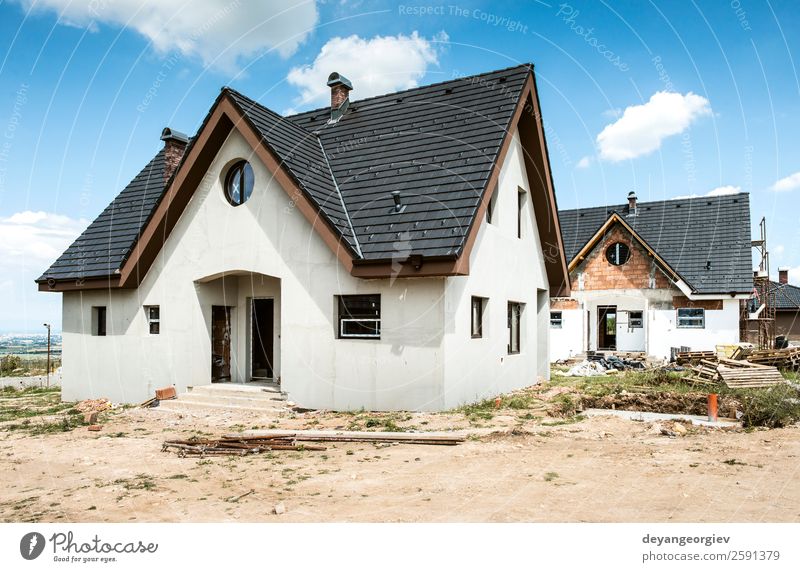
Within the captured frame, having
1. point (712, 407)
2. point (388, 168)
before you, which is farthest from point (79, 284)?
point (712, 407)

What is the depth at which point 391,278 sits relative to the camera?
12594mm

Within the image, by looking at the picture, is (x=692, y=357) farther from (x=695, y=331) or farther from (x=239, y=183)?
(x=239, y=183)

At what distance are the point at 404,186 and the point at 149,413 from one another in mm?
8219

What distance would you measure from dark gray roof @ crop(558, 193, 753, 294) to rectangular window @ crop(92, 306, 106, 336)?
21.2 meters

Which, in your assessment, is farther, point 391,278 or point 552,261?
point 552,261

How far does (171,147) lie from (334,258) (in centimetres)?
918

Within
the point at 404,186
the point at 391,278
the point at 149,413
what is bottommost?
the point at 149,413

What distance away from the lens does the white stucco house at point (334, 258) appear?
41.5 feet

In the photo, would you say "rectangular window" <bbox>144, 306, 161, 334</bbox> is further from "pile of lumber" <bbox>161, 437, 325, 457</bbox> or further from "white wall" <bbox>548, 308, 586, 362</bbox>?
"white wall" <bbox>548, 308, 586, 362</bbox>

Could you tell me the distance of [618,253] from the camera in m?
28.0

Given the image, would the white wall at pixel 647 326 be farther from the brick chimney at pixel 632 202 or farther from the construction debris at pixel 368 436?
the construction debris at pixel 368 436

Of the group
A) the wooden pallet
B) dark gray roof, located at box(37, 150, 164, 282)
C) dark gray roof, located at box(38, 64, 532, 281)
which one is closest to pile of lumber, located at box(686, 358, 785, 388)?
the wooden pallet

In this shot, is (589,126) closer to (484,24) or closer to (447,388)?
(484,24)
